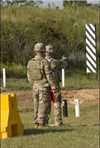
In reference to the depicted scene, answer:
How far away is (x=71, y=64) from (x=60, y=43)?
1.45 metres

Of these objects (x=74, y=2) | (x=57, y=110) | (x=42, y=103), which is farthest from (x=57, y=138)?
(x=74, y=2)

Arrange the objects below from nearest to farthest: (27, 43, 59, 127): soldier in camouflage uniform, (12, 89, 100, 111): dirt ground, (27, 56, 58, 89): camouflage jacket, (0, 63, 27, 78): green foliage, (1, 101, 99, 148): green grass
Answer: (1, 101, 99, 148): green grass < (27, 56, 58, 89): camouflage jacket < (27, 43, 59, 127): soldier in camouflage uniform < (12, 89, 100, 111): dirt ground < (0, 63, 27, 78): green foliage

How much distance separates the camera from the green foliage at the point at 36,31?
109 ft

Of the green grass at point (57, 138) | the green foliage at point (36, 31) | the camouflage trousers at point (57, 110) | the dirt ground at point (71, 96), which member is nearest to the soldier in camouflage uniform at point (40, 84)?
the camouflage trousers at point (57, 110)

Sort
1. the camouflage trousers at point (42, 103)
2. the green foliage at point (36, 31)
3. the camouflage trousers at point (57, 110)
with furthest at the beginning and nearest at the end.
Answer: the green foliage at point (36, 31) → the camouflage trousers at point (57, 110) → the camouflage trousers at point (42, 103)

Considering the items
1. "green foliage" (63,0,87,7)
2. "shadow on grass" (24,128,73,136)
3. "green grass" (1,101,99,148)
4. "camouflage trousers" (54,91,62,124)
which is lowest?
"green grass" (1,101,99,148)

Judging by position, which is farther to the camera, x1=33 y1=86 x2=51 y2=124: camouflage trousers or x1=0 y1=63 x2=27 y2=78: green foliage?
x1=0 y1=63 x2=27 y2=78: green foliage

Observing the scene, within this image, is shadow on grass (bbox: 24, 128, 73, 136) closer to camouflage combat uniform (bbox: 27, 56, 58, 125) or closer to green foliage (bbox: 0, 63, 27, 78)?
camouflage combat uniform (bbox: 27, 56, 58, 125)

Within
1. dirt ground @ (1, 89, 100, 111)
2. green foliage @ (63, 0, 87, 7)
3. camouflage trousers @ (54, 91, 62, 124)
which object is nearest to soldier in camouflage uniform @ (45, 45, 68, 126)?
camouflage trousers @ (54, 91, 62, 124)

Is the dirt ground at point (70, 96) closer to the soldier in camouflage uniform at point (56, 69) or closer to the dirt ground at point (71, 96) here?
the dirt ground at point (71, 96)

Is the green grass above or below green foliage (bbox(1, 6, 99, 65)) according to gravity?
below

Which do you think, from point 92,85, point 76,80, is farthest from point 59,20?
point 92,85

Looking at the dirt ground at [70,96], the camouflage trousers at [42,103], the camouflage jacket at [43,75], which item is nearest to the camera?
the camouflage jacket at [43,75]

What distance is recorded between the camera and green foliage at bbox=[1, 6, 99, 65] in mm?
33344
